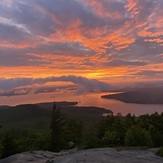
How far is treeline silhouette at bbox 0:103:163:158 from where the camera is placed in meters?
36.2

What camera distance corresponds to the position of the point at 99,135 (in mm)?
50938

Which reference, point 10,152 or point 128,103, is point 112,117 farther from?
point 128,103

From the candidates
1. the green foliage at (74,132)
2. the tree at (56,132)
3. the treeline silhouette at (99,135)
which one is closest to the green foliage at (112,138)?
the treeline silhouette at (99,135)

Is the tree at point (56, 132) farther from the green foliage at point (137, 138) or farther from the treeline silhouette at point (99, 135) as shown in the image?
the green foliage at point (137, 138)

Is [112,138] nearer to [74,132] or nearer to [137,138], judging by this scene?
[137,138]

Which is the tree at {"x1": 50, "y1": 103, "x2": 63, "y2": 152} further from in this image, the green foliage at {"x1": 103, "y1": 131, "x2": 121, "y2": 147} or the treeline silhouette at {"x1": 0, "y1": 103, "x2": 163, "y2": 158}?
the green foliage at {"x1": 103, "y1": 131, "x2": 121, "y2": 147}

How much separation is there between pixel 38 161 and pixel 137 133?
16503 millimetres

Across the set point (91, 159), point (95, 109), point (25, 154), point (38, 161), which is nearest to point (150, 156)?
point (91, 159)

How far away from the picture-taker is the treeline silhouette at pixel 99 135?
36.2m

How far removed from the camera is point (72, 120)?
60.2 metres

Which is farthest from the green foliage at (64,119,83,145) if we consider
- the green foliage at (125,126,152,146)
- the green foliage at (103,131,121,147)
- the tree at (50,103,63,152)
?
the green foliage at (125,126,152,146)

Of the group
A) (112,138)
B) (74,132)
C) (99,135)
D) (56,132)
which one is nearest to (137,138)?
(112,138)

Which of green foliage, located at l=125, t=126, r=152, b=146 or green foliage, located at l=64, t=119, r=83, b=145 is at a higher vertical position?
green foliage, located at l=125, t=126, r=152, b=146

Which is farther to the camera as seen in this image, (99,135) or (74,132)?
(74,132)
